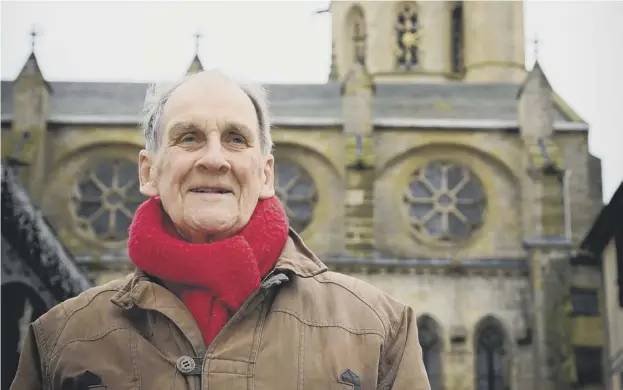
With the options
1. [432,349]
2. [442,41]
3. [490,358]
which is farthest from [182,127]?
[442,41]

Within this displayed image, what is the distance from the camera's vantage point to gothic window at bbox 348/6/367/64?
33.6 metres

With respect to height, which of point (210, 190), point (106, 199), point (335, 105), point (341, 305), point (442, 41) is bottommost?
point (341, 305)


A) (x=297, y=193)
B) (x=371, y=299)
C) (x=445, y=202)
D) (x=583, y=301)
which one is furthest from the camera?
(x=445, y=202)

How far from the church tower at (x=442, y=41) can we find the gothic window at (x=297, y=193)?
866 cm

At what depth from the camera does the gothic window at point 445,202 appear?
78.8 feet

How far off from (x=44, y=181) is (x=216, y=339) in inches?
873

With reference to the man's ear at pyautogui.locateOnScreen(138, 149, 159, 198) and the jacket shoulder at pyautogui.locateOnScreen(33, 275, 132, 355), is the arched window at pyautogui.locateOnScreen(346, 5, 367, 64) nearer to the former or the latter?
the man's ear at pyautogui.locateOnScreen(138, 149, 159, 198)

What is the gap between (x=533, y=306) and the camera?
21.9m

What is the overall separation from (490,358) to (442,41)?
13.2 meters

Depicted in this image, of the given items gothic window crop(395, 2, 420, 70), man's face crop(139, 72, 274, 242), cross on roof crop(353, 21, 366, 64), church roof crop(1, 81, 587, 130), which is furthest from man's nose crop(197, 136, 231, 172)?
cross on roof crop(353, 21, 366, 64)

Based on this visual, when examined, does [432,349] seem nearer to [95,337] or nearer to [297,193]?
[297,193]

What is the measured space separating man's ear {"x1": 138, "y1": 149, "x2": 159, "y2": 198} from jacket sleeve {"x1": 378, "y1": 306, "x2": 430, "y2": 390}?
818mm

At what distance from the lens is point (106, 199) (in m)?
24.1

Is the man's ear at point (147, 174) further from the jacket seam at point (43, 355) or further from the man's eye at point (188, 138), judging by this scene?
the jacket seam at point (43, 355)
